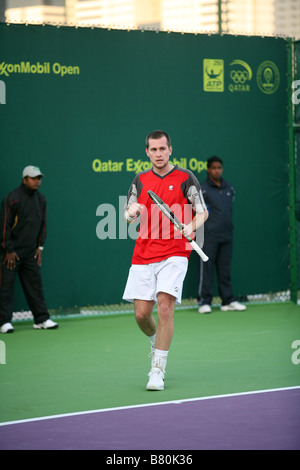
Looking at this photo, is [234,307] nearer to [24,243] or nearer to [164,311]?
[24,243]

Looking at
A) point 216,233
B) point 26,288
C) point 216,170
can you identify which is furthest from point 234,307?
point 26,288

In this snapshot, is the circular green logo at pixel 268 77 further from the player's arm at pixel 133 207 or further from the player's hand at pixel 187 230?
the player's hand at pixel 187 230

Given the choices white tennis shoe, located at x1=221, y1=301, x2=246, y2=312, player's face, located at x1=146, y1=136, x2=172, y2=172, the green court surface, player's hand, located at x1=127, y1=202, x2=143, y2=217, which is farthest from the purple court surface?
white tennis shoe, located at x1=221, y1=301, x2=246, y2=312

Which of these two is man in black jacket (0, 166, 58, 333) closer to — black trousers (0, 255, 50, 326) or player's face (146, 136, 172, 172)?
black trousers (0, 255, 50, 326)

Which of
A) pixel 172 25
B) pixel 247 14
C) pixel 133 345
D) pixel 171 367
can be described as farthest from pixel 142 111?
pixel 171 367

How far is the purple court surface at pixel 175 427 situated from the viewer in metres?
5.82

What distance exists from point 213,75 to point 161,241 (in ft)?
18.8

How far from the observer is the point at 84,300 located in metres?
12.5

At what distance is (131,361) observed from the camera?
9.34 meters

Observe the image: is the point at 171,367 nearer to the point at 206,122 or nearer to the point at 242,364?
the point at 242,364

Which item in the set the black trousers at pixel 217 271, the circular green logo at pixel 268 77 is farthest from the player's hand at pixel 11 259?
the circular green logo at pixel 268 77

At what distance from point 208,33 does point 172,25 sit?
0.49 metres

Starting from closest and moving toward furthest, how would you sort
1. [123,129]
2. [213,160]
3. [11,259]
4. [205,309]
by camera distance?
1. [11,259]
2. [123,129]
3. [213,160]
4. [205,309]

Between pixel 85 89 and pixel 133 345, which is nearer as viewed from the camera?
pixel 133 345
